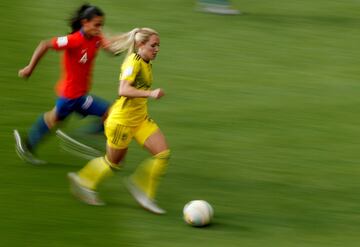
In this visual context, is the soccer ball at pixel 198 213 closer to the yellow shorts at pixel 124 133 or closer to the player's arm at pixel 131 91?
the yellow shorts at pixel 124 133

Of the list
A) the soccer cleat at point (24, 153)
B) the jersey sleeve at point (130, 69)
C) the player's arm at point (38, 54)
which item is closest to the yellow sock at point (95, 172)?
the jersey sleeve at point (130, 69)

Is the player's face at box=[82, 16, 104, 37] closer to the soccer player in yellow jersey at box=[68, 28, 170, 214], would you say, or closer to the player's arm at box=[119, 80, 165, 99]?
the soccer player in yellow jersey at box=[68, 28, 170, 214]

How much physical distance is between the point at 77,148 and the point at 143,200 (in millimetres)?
1837

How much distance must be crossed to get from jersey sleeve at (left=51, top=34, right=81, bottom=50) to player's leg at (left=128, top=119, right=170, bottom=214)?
1.49 meters

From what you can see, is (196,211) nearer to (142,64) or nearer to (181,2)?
(142,64)

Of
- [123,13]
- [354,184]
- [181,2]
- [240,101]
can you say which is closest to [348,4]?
[181,2]

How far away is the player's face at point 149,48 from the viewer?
10.2 meters

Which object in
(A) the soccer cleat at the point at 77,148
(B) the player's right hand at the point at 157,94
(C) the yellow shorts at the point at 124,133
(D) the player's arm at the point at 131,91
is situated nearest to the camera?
(B) the player's right hand at the point at 157,94

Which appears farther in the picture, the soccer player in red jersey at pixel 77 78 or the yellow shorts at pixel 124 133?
the soccer player in red jersey at pixel 77 78

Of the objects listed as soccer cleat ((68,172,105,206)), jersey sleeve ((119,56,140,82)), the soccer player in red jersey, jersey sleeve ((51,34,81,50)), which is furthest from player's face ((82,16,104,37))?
soccer cleat ((68,172,105,206))

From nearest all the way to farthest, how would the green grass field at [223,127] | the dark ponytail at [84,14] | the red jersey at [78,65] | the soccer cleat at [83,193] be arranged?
the green grass field at [223,127] < the soccer cleat at [83,193] < the dark ponytail at [84,14] < the red jersey at [78,65]

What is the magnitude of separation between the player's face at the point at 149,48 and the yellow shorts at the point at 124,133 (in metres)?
0.79

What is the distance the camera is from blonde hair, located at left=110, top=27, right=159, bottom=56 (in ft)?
33.5

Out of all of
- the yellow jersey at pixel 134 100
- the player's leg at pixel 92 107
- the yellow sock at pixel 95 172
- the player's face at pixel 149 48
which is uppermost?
the player's face at pixel 149 48
